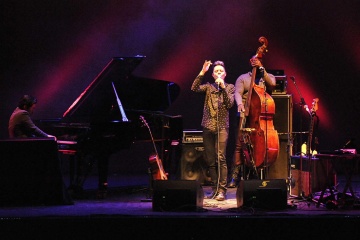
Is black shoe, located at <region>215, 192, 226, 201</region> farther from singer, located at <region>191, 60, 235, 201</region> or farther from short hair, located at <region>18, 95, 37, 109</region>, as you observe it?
short hair, located at <region>18, 95, 37, 109</region>

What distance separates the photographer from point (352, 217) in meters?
6.31

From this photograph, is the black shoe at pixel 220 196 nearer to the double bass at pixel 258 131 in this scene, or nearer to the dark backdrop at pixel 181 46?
the double bass at pixel 258 131

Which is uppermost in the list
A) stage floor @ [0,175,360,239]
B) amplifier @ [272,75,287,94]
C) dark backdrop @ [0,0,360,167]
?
dark backdrop @ [0,0,360,167]

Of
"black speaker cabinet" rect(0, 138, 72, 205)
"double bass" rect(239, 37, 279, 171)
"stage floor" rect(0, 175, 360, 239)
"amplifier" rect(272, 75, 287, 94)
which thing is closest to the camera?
"stage floor" rect(0, 175, 360, 239)

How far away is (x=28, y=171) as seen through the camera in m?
7.29

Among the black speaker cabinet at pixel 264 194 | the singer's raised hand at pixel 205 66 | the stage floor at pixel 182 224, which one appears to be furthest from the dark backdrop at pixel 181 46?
the stage floor at pixel 182 224

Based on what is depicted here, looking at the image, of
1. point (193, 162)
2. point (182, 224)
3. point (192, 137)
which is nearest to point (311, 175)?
point (182, 224)

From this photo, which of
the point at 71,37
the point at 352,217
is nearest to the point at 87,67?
the point at 71,37

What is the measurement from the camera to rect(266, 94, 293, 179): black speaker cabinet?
891cm

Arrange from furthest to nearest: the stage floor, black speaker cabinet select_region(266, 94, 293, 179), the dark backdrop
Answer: the dark backdrop
black speaker cabinet select_region(266, 94, 293, 179)
the stage floor

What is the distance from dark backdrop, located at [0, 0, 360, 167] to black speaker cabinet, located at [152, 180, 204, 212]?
173 inches

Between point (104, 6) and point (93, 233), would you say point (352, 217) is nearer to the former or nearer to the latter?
point (93, 233)

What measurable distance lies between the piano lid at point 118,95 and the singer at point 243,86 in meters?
1.12

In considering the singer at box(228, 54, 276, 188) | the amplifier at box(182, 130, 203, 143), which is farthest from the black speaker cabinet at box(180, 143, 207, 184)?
the singer at box(228, 54, 276, 188)
